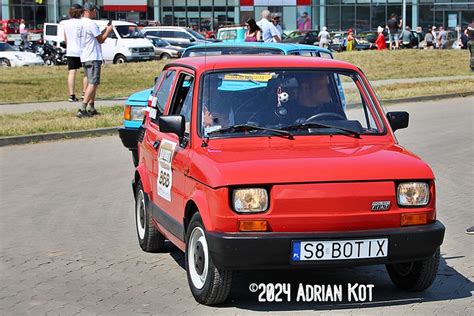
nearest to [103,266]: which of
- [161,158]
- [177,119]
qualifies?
[161,158]

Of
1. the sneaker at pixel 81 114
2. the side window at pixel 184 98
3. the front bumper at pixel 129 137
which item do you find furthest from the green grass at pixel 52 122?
the side window at pixel 184 98

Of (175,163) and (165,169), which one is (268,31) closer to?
(165,169)

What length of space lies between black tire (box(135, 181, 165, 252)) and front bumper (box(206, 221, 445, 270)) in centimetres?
197

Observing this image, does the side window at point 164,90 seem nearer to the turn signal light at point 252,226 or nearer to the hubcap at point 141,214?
the hubcap at point 141,214

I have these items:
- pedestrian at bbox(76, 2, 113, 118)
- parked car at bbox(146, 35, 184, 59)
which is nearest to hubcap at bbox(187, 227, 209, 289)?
pedestrian at bbox(76, 2, 113, 118)

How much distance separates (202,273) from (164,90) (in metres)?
2.22

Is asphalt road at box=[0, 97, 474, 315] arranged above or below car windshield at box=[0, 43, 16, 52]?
below

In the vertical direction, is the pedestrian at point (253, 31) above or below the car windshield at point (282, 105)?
above

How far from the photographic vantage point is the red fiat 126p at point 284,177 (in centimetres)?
567

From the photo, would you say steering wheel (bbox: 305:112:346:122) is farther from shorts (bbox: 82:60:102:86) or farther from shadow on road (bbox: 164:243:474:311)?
shorts (bbox: 82:60:102:86)

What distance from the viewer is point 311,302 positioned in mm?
6129

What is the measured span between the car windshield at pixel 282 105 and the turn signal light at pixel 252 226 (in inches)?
40.6

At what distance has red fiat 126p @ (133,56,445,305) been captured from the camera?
5672 millimetres

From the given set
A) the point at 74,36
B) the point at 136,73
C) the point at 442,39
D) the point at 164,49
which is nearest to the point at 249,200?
the point at 74,36
